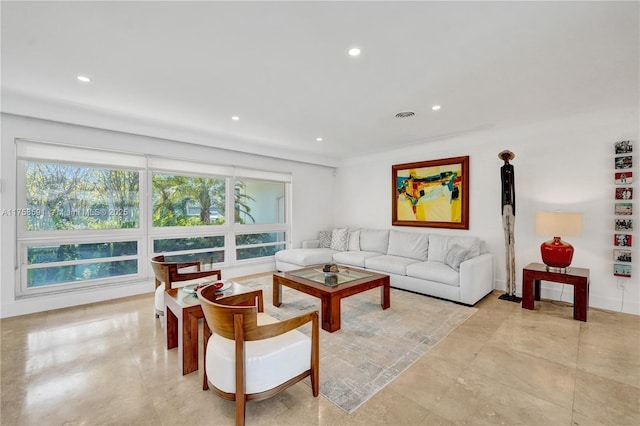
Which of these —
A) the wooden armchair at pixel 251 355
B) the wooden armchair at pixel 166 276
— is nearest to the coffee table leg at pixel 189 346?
the wooden armchair at pixel 251 355

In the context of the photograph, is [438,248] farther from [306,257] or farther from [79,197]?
[79,197]

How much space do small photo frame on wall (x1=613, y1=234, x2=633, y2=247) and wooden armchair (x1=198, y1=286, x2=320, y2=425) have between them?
4.04 m

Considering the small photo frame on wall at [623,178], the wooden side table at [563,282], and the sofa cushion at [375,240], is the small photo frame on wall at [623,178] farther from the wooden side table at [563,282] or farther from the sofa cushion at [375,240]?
the sofa cushion at [375,240]

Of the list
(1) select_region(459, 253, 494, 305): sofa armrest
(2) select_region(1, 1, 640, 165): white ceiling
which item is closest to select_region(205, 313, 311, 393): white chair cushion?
(2) select_region(1, 1, 640, 165): white ceiling

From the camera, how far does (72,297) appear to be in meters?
3.71

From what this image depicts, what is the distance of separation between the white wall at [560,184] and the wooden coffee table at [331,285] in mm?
2119

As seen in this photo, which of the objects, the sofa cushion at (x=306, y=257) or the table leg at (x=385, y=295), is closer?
the table leg at (x=385, y=295)

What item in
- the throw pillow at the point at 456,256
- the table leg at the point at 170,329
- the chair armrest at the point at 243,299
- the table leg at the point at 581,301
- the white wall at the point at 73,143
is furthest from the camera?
the throw pillow at the point at 456,256

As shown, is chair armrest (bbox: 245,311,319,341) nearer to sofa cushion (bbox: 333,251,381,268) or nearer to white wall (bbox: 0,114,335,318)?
sofa cushion (bbox: 333,251,381,268)

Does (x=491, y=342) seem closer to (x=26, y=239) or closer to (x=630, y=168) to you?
(x=630, y=168)

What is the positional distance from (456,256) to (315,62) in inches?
124

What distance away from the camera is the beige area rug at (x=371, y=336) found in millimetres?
2086

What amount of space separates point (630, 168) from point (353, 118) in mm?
3420

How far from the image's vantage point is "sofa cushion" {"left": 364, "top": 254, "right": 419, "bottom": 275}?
4.42m
